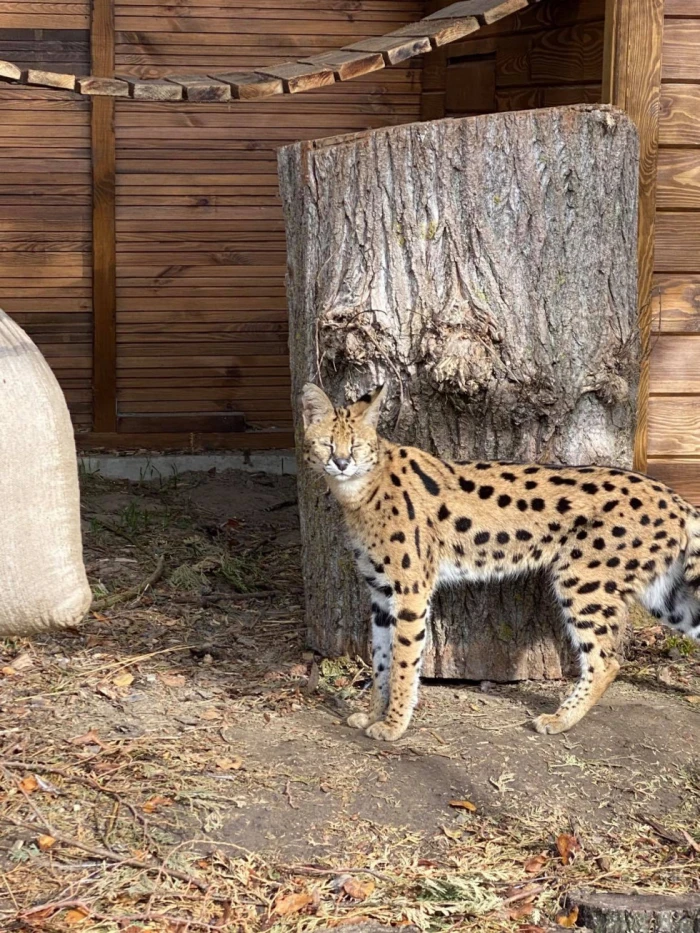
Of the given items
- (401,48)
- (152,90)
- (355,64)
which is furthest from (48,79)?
(401,48)

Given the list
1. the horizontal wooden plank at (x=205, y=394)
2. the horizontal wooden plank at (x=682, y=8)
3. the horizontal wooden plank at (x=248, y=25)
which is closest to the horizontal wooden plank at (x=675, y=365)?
the horizontal wooden plank at (x=682, y=8)

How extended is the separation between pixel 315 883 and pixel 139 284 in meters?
4.48

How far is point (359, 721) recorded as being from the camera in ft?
14.3

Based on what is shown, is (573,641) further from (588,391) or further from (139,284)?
(139,284)

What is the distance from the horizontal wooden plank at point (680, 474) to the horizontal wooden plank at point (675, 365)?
30cm

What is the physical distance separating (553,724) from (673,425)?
1679 millimetres

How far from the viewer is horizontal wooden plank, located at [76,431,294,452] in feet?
23.7

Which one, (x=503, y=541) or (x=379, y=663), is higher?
(x=503, y=541)

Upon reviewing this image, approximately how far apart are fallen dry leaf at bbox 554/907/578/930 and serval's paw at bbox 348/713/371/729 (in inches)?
45.8

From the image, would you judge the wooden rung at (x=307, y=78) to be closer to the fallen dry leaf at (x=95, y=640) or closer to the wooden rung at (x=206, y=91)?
the wooden rung at (x=206, y=91)

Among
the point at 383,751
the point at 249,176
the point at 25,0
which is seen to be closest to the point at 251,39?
the point at 249,176

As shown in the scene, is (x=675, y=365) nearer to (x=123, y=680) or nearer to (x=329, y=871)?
(x=123, y=680)

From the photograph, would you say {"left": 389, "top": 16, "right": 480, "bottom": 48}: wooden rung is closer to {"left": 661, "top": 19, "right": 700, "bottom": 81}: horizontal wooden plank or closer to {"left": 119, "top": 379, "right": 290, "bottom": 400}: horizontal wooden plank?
{"left": 661, "top": 19, "right": 700, "bottom": 81}: horizontal wooden plank

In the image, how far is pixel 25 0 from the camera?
683 cm
